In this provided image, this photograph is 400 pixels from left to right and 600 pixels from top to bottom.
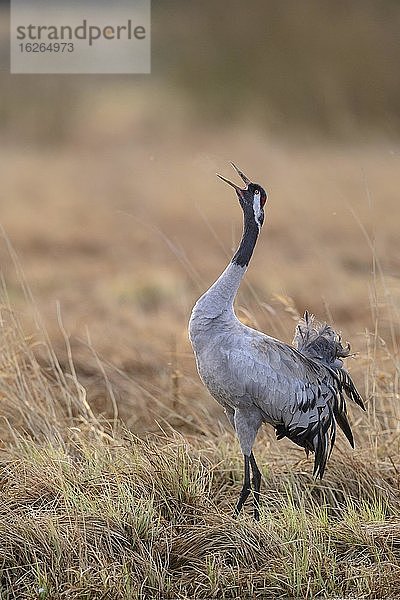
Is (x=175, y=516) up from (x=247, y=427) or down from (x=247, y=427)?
down

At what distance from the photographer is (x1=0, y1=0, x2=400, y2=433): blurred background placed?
6.27 meters

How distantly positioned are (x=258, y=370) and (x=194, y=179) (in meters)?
9.03

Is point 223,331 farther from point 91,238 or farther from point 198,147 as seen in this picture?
point 198,147

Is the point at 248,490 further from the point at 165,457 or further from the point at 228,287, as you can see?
the point at 228,287

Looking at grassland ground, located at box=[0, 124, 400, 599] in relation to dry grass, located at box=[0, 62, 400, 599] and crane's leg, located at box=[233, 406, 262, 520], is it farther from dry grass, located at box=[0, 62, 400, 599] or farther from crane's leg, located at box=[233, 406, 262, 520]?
crane's leg, located at box=[233, 406, 262, 520]

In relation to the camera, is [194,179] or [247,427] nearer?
[247,427]

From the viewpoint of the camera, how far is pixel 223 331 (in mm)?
3285

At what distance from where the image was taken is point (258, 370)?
10.8 ft

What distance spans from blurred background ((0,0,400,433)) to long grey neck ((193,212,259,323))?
2.61 ft

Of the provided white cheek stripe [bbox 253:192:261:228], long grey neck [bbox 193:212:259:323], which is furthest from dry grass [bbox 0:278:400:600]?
white cheek stripe [bbox 253:192:261:228]

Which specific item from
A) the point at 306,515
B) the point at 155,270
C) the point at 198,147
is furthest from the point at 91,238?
the point at 306,515

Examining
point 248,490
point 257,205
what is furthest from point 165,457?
point 257,205

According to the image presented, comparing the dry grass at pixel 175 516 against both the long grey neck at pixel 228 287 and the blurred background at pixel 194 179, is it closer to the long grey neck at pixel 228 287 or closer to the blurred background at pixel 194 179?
the blurred background at pixel 194 179

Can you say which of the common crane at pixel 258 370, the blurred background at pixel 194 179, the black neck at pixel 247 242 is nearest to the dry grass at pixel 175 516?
the common crane at pixel 258 370
